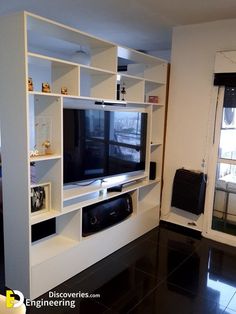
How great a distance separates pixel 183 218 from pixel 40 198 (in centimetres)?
201

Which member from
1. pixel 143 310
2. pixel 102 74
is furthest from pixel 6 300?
pixel 102 74

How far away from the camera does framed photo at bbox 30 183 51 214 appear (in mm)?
2205

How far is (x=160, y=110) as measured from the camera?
353 centimetres

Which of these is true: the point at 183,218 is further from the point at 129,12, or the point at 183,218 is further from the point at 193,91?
the point at 129,12

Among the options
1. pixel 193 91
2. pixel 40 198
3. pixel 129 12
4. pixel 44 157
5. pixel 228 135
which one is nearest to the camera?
pixel 44 157

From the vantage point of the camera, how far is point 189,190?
130 inches

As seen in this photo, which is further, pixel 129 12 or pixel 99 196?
pixel 129 12

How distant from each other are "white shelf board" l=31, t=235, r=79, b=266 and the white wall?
162 centimetres

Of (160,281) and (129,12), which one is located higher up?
(129,12)

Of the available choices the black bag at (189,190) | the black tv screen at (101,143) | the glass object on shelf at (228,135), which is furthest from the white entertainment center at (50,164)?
the glass object on shelf at (228,135)

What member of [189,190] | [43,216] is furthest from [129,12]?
[43,216]

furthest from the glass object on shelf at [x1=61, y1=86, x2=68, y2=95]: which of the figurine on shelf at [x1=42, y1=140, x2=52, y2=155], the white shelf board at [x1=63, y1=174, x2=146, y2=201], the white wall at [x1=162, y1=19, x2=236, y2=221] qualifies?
the white wall at [x1=162, y1=19, x2=236, y2=221]

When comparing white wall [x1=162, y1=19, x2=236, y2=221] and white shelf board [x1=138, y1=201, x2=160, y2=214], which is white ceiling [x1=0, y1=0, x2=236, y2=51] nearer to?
white wall [x1=162, y1=19, x2=236, y2=221]

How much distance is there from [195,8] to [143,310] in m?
2.70
